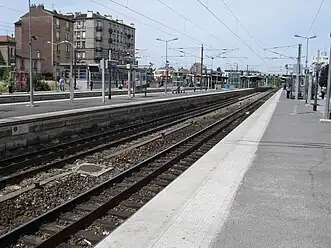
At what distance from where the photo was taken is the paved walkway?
15.9ft

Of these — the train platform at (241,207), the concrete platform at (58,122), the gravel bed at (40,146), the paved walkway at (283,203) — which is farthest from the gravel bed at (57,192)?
the concrete platform at (58,122)

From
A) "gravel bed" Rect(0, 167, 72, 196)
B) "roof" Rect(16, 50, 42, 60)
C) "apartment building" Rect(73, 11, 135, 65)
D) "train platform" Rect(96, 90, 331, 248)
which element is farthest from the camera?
"apartment building" Rect(73, 11, 135, 65)

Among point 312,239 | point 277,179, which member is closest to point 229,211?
point 312,239

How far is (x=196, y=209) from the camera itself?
607 cm

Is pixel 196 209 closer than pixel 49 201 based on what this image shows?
Yes

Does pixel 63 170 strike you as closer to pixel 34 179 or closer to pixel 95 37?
pixel 34 179

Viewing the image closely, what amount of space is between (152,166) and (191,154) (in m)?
2.38

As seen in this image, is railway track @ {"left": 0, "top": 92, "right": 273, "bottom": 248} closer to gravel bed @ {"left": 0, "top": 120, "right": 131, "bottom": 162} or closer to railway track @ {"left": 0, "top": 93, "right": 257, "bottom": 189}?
railway track @ {"left": 0, "top": 93, "right": 257, "bottom": 189}

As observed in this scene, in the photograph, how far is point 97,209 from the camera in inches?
257

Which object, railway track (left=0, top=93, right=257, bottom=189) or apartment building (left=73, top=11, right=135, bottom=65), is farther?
apartment building (left=73, top=11, right=135, bottom=65)

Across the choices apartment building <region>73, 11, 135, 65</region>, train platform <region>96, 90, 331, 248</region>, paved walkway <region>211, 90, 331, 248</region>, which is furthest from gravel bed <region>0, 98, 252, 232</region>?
apartment building <region>73, 11, 135, 65</region>

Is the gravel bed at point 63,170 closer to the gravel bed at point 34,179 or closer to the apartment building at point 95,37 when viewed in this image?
the gravel bed at point 34,179

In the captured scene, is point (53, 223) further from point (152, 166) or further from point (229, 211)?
→ point (152, 166)

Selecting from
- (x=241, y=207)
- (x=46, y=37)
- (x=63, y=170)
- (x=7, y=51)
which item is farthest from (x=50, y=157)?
(x=46, y=37)
